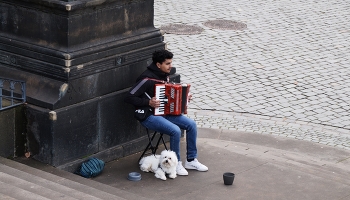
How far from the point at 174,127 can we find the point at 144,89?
564mm

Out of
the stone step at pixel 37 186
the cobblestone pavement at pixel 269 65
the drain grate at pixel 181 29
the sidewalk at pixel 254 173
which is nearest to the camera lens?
the stone step at pixel 37 186

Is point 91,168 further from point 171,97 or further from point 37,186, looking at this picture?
point 37,186

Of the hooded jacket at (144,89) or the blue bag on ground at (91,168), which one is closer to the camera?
the blue bag on ground at (91,168)

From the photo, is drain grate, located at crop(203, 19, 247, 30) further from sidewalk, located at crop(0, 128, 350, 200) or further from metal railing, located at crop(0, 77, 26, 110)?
metal railing, located at crop(0, 77, 26, 110)

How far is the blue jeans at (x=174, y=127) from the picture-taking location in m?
8.82

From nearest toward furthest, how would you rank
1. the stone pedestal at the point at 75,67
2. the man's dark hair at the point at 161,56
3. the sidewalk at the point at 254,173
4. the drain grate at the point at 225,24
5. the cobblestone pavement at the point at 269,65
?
the sidewalk at the point at 254,173
the stone pedestal at the point at 75,67
the man's dark hair at the point at 161,56
the cobblestone pavement at the point at 269,65
the drain grate at the point at 225,24

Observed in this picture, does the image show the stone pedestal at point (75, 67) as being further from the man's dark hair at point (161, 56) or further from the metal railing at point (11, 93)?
the man's dark hair at point (161, 56)

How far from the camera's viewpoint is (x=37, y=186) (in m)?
7.17

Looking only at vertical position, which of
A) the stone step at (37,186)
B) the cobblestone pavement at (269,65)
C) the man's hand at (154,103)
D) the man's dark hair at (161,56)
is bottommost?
the cobblestone pavement at (269,65)

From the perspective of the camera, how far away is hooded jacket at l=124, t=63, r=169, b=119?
346 inches

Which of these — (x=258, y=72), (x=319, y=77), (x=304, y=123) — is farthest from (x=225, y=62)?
(x=304, y=123)

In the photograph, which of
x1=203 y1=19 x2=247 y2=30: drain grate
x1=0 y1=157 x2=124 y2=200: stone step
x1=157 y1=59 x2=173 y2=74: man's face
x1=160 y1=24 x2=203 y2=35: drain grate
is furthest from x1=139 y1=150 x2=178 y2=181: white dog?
x1=203 y1=19 x2=247 y2=30: drain grate

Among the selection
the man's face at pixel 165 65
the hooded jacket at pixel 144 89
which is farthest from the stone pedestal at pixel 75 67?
the man's face at pixel 165 65

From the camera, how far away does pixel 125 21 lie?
9156mm
